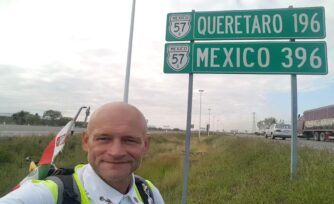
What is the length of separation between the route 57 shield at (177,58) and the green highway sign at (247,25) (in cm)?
17

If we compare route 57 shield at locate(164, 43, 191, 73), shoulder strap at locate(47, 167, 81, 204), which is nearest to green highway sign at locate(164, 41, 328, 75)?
route 57 shield at locate(164, 43, 191, 73)

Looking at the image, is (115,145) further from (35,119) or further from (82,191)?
(35,119)

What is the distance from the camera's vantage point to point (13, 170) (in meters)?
15.8

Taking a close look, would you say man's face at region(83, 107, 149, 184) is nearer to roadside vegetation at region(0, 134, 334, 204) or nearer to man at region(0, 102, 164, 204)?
man at region(0, 102, 164, 204)

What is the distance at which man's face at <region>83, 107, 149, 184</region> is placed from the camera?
1704 mm

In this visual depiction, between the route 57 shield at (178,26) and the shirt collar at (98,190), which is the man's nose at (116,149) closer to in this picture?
the shirt collar at (98,190)

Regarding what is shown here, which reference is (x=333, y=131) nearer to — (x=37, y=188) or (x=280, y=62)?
(x=280, y=62)

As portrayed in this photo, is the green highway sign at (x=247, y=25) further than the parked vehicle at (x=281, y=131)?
No

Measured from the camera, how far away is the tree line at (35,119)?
78875 millimetres

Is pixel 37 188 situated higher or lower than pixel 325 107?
lower

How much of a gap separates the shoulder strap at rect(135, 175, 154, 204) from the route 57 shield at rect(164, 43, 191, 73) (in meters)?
4.20

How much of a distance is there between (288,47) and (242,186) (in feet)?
11.4

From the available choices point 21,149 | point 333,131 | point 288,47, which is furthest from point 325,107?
point 288,47

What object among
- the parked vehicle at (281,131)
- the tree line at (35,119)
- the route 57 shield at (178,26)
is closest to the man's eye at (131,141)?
the route 57 shield at (178,26)
